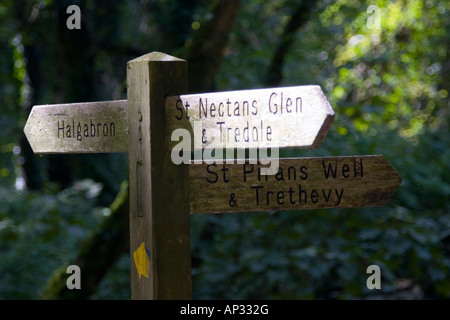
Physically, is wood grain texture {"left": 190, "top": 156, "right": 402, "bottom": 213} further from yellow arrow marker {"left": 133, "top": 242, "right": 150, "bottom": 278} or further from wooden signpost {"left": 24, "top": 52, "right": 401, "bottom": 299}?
yellow arrow marker {"left": 133, "top": 242, "right": 150, "bottom": 278}

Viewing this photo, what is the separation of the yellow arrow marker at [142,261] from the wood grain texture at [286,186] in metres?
0.26

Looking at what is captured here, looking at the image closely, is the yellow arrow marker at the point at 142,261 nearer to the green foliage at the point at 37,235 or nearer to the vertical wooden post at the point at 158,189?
the vertical wooden post at the point at 158,189

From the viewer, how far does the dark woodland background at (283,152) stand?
6.35m

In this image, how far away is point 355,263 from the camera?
257 inches

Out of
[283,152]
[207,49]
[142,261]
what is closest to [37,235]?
[207,49]

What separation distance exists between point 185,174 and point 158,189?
13 centimetres

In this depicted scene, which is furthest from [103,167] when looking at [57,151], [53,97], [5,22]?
[57,151]

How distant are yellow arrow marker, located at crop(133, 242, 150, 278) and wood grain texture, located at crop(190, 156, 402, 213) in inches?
10.1

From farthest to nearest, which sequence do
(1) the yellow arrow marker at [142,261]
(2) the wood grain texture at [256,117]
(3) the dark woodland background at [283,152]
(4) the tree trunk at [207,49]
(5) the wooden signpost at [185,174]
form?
(3) the dark woodland background at [283,152], (4) the tree trunk at [207,49], (1) the yellow arrow marker at [142,261], (5) the wooden signpost at [185,174], (2) the wood grain texture at [256,117]

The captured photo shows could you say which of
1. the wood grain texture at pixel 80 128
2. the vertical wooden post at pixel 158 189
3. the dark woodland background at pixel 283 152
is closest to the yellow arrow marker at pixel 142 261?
the vertical wooden post at pixel 158 189

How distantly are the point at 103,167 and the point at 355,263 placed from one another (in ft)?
13.7

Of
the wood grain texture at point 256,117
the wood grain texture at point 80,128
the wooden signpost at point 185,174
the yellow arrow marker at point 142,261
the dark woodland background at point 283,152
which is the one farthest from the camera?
the dark woodland background at point 283,152

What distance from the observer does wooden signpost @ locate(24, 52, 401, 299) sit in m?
2.44

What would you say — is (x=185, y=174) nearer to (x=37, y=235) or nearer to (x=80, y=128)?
(x=80, y=128)
